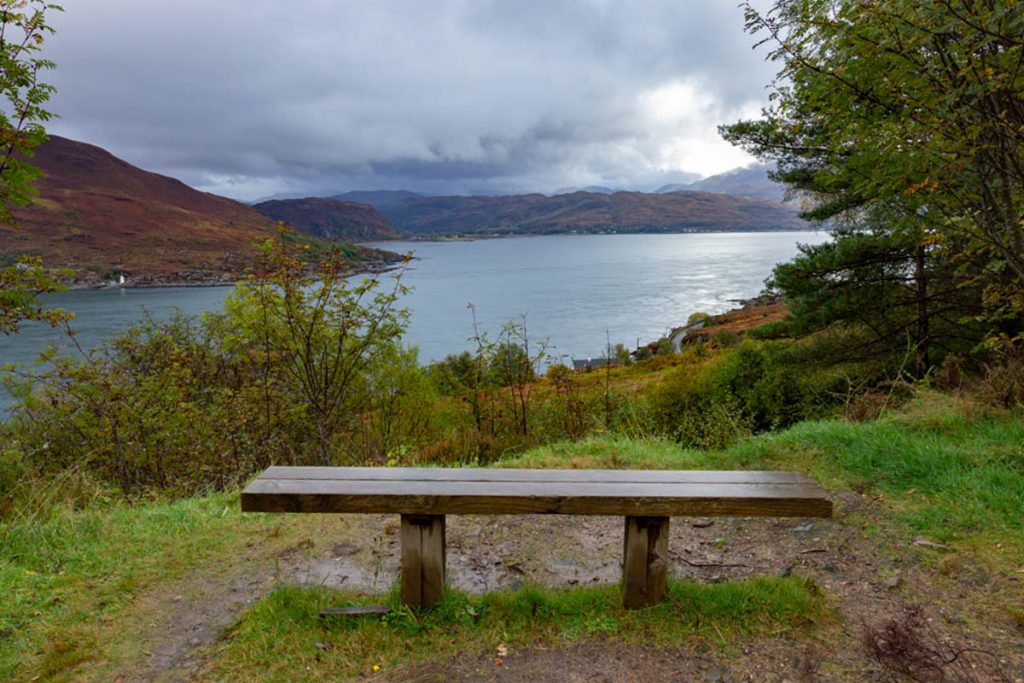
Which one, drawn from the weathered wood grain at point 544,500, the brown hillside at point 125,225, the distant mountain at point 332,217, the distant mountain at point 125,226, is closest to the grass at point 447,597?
the weathered wood grain at point 544,500

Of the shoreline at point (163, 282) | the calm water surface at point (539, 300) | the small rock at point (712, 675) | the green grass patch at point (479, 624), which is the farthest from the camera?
the shoreline at point (163, 282)

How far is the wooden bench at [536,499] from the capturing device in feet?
8.10

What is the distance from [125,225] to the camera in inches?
3524

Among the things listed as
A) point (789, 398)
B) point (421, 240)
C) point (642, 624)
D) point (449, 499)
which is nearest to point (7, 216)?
point (449, 499)

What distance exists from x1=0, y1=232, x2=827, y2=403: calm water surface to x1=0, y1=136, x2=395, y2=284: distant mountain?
626 centimetres

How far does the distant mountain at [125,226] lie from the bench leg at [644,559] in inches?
1478

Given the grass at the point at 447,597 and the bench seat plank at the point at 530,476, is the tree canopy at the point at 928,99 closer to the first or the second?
the grass at the point at 447,597

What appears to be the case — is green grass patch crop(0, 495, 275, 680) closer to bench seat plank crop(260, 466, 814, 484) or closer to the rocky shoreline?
bench seat plank crop(260, 466, 814, 484)

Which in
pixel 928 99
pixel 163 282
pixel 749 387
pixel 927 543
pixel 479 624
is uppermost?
pixel 928 99

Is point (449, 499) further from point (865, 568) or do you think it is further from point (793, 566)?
point (865, 568)

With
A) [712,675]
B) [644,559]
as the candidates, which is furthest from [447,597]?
[712,675]

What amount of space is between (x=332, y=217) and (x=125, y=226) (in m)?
83.6

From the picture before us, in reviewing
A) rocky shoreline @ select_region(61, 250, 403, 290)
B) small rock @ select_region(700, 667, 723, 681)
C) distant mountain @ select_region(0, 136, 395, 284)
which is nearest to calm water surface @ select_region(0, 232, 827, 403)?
rocky shoreline @ select_region(61, 250, 403, 290)

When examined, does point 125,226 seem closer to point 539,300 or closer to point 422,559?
point 539,300
